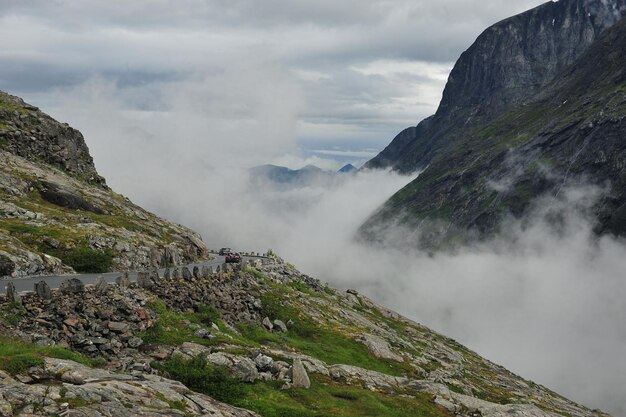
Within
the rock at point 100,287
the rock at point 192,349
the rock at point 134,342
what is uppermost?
the rock at point 100,287

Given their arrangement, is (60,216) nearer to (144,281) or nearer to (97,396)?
(144,281)

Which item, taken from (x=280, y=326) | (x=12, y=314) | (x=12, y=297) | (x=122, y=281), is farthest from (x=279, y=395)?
(x=280, y=326)

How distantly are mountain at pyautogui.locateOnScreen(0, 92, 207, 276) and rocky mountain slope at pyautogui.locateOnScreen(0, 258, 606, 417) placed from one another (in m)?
11.7

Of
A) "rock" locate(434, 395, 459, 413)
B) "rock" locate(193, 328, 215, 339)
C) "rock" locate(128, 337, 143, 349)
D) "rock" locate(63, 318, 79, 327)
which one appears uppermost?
"rock" locate(63, 318, 79, 327)

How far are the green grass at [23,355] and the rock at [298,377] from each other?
41.0 ft

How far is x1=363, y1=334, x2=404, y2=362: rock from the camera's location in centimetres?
6076

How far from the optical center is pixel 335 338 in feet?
196

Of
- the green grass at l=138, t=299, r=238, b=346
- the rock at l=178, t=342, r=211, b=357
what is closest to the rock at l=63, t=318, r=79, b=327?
the green grass at l=138, t=299, r=238, b=346

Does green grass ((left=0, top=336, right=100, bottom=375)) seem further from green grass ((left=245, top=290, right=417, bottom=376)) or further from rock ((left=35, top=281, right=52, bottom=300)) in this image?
green grass ((left=245, top=290, right=417, bottom=376))

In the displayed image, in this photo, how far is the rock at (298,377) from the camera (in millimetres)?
36291

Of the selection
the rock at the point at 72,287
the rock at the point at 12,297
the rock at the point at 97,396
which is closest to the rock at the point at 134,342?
the rock at the point at 72,287

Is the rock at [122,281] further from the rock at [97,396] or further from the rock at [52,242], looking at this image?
the rock at [52,242]

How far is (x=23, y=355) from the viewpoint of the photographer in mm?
24453

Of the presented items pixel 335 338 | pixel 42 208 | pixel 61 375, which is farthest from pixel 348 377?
pixel 42 208
